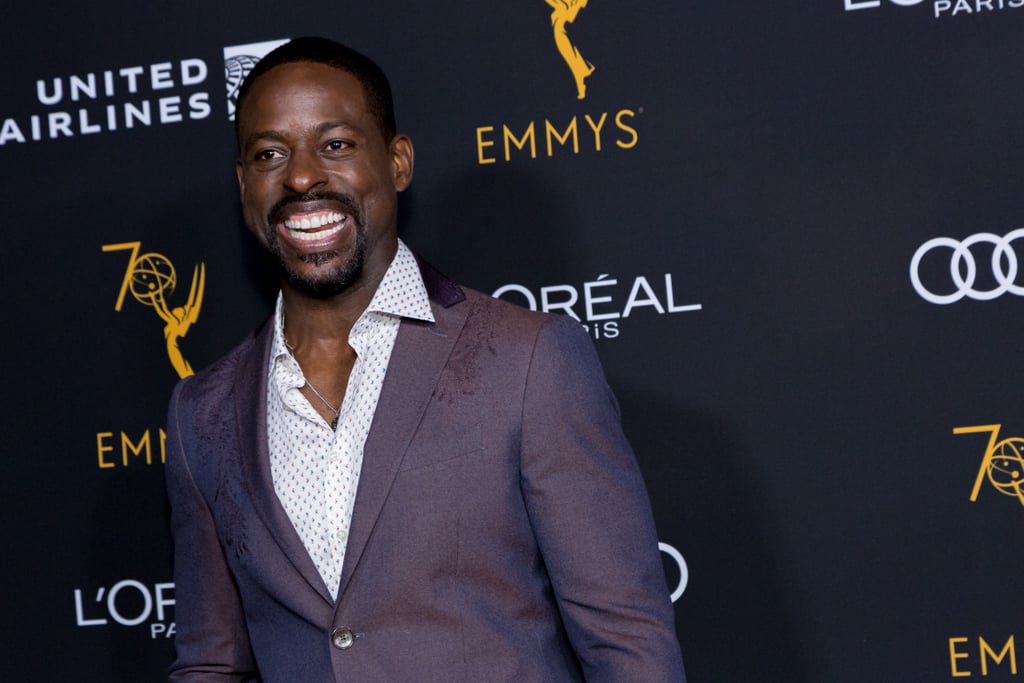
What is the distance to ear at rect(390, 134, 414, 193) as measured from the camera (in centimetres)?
234

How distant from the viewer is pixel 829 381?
2607 mm

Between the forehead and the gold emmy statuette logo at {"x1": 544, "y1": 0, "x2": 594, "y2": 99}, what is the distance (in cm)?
66

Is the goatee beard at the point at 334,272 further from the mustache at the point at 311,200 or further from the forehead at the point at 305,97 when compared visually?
the forehead at the point at 305,97

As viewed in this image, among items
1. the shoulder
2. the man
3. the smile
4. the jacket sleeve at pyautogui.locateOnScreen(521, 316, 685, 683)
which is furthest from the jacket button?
the smile

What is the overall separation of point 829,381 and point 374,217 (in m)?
1.02

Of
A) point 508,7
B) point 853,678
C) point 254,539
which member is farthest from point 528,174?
point 853,678

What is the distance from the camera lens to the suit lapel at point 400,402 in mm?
1986

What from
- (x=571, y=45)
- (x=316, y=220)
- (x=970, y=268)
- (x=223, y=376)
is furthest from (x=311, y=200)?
(x=970, y=268)

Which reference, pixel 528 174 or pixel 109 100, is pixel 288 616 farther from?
pixel 109 100

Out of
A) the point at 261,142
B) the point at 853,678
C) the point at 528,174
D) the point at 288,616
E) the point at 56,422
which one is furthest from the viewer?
the point at 56,422

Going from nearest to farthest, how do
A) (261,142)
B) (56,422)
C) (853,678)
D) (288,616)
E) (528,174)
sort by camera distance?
(288,616), (261,142), (853,678), (528,174), (56,422)

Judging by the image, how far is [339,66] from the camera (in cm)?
224

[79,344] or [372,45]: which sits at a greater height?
[372,45]

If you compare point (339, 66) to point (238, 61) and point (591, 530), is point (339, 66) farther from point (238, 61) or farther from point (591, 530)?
point (591, 530)
